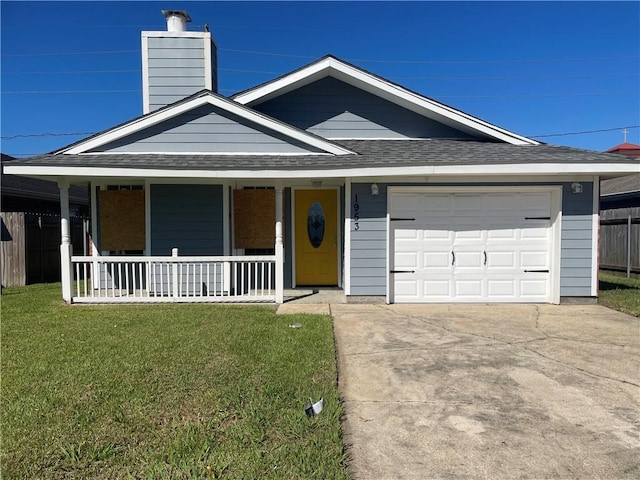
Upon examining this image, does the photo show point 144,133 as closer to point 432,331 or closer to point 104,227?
point 104,227

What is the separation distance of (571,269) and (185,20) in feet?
33.3

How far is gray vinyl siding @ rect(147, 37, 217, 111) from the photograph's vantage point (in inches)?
378

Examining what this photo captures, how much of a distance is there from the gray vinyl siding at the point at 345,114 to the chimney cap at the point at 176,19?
2861mm

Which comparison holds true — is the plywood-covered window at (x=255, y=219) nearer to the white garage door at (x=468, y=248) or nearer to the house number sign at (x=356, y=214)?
the house number sign at (x=356, y=214)

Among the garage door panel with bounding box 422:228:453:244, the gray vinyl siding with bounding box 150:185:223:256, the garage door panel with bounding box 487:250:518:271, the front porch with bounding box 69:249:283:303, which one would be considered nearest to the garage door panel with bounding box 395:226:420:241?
the garage door panel with bounding box 422:228:453:244

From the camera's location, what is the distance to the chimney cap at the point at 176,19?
996 centimetres

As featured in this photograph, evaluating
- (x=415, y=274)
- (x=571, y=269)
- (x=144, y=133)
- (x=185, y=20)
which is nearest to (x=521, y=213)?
(x=571, y=269)

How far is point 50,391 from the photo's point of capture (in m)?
3.63

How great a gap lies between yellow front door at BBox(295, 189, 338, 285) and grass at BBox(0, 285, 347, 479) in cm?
310

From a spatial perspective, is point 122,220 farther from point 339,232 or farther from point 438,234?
point 438,234

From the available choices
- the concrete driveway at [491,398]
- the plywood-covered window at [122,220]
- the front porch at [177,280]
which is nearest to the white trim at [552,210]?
the concrete driveway at [491,398]

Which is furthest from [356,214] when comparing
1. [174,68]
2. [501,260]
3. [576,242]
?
[174,68]

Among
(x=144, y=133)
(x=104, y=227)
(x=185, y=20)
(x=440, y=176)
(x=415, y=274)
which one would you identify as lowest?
(x=415, y=274)

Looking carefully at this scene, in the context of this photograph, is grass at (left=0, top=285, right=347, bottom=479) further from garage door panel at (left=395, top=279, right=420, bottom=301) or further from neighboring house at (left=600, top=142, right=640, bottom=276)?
neighboring house at (left=600, top=142, right=640, bottom=276)
